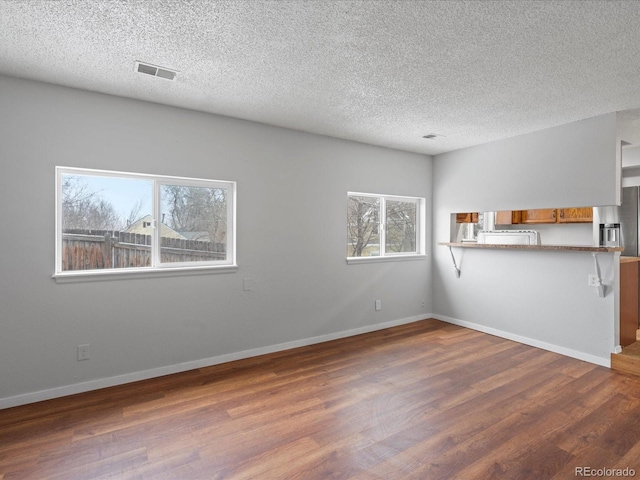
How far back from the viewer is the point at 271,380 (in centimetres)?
313

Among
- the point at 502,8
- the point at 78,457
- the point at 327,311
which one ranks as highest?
the point at 502,8

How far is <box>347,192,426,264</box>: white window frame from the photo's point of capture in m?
4.66

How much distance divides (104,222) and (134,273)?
526 millimetres

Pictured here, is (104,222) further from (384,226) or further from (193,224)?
(384,226)

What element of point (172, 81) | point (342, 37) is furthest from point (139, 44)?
point (342, 37)

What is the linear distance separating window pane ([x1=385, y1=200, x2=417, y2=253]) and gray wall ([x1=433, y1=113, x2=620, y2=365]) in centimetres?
37

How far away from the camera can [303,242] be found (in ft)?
13.4

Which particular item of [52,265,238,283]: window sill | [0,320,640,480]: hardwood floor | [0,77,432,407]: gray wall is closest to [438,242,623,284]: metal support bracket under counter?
[0,320,640,480]: hardwood floor

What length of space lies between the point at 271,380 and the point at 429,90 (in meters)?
2.90

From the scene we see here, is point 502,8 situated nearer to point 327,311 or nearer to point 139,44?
point 139,44

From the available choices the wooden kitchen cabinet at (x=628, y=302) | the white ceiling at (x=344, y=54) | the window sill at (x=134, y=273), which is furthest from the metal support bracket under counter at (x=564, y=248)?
the window sill at (x=134, y=273)

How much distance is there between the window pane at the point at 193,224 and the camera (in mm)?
3352

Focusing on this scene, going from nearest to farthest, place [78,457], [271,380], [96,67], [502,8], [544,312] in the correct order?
[502,8], [78,457], [96,67], [271,380], [544,312]

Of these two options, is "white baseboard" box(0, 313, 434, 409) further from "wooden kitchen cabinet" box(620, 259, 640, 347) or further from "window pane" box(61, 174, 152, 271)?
"wooden kitchen cabinet" box(620, 259, 640, 347)
